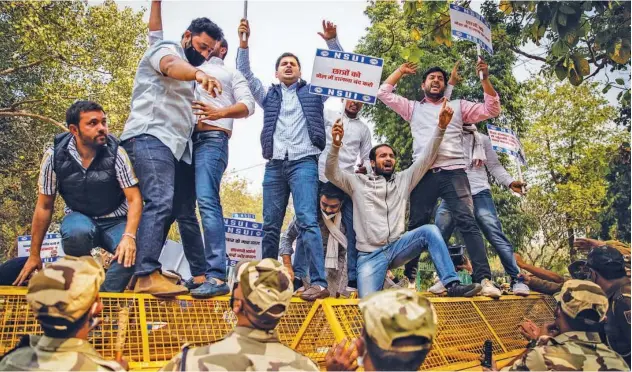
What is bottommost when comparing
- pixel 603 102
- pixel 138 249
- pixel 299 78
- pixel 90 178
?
pixel 138 249

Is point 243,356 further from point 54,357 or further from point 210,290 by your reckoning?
point 210,290

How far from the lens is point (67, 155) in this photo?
3672 mm

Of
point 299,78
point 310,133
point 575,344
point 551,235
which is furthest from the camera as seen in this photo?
point 551,235

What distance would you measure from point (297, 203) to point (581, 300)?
2.34 metres

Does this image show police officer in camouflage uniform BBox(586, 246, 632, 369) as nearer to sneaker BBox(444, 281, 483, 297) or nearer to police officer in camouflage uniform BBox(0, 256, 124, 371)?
sneaker BBox(444, 281, 483, 297)

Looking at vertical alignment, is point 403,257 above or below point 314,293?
above

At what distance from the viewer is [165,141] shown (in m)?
3.88

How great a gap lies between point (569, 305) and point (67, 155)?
3383 mm

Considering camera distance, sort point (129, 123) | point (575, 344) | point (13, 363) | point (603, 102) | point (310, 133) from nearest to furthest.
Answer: point (13, 363)
point (575, 344)
point (129, 123)
point (310, 133)
point (603, 102)

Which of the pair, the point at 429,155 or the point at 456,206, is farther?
the point at 456,206

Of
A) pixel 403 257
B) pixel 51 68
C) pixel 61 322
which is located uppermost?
pixel 51 68

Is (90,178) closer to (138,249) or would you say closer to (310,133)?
(138,249)

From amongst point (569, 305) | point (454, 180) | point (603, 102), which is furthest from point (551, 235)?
point (569, 305)

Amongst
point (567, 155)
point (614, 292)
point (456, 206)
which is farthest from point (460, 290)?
point (567, 155)
